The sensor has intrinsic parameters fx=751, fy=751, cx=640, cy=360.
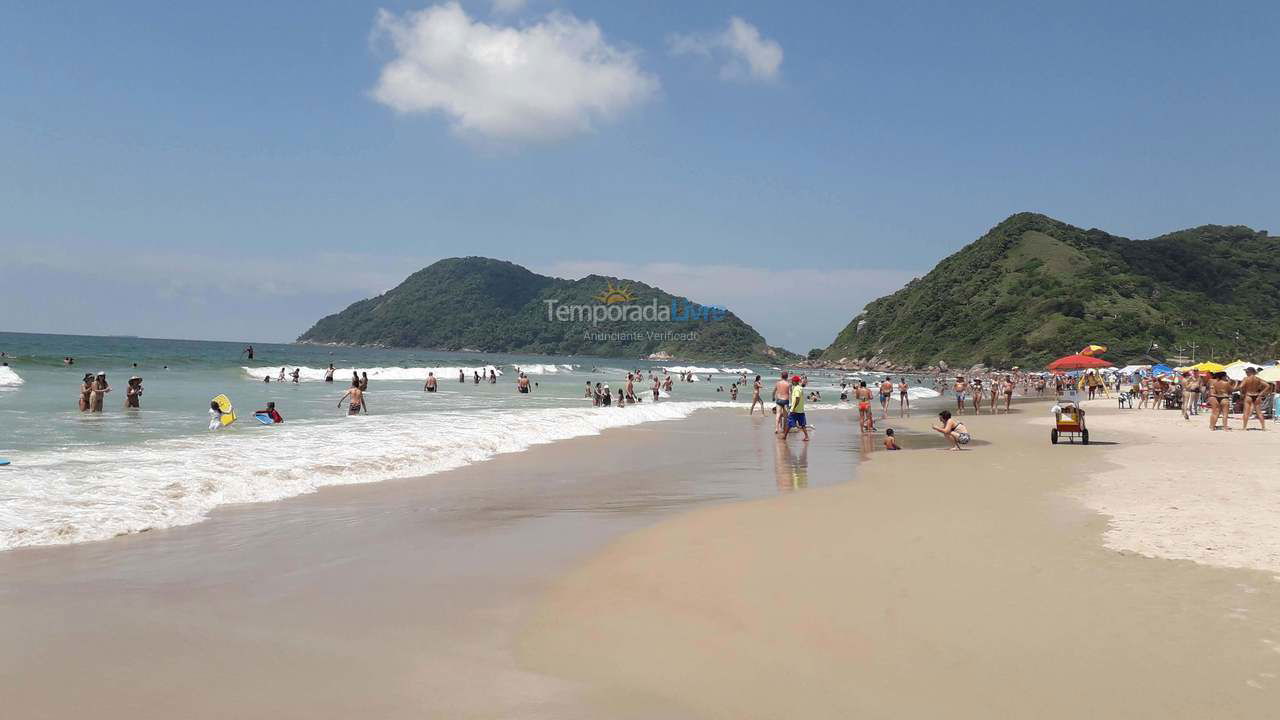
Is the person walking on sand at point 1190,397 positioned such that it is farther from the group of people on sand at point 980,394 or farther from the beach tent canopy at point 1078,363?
the beach tent canopy at point 1078,363

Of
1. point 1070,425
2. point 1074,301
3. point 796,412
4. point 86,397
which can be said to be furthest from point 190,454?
point 1074,301

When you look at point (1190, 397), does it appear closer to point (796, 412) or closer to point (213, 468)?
point (796, 412)

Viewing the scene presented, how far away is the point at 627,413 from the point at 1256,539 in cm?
2091

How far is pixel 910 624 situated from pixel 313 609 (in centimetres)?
381

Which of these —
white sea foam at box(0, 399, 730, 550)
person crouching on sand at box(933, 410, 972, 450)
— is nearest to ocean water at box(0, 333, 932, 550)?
white sea foam at box(0, 399, 730, 550)

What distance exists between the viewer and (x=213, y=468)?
1018cm

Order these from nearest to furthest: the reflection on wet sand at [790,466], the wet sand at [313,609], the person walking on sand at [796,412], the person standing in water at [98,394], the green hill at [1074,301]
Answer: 1. the wet sand at [313,609]
2. the reflection on wet sand at [790,466]
3. the person walking on sand at [796,412]
4. the person standing in water at [98,394]
5. the green hill at [1074,301]

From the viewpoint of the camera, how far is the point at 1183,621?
459cm

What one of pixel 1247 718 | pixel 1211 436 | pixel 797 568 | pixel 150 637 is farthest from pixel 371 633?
pixel 1211 436

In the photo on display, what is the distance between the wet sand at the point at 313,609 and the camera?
3566 millimetres

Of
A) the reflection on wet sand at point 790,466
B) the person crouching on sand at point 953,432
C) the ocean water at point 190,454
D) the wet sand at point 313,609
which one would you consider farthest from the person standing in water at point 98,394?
the person crouching on sand at point 953,432

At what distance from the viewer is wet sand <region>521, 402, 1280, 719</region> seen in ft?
11.9

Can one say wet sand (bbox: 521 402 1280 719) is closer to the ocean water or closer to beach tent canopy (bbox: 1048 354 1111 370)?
the ocean water

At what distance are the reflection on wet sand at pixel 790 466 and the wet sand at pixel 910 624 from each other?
3.31 metres
